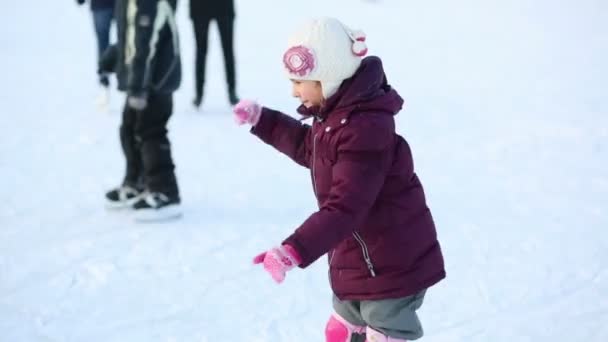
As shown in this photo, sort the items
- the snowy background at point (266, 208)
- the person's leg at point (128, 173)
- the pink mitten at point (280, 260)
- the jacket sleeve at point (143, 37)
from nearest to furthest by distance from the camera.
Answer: the pink mitten at point (280, 260) → the snowy background at point (266, 208) → the jacket sleeve at point (143, 37) → the person's leg at point (128, 173)

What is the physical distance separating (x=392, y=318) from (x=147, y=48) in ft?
7.22

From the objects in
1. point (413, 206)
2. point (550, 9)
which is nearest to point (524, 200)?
point (413, 206)

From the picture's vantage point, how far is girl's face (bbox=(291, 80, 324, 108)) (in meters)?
2.22

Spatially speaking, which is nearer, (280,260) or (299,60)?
(280,260)

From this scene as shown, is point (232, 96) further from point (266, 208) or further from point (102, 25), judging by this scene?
point (266, 208)

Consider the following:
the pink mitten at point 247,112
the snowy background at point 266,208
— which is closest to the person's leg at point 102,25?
the snowy background at point 266,208

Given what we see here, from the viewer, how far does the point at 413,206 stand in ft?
7.37

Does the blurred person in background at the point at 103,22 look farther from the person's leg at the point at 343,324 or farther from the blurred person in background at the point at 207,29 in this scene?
the person's leg at the point at 343,324

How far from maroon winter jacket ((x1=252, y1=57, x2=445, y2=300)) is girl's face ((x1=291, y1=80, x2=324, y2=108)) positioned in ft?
0.08

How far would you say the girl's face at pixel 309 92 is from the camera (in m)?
2.22

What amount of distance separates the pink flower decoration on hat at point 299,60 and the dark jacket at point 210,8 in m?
4.40

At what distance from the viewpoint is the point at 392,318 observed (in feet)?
7.52

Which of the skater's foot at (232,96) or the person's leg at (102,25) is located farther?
the skater's foot at (232,96)

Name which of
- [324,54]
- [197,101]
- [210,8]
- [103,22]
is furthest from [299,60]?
[103,22]
